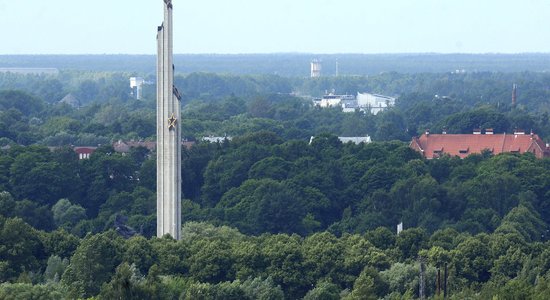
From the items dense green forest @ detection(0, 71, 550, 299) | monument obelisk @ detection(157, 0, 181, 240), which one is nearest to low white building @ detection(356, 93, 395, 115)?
dense green forest @ detection(0, 71, 550, 299)

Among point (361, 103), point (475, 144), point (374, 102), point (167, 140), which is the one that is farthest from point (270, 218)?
point (361, 103)

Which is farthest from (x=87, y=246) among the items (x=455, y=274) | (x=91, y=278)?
(x=455, y=274)

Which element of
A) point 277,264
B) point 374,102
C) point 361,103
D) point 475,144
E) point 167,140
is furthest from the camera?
point 361,103

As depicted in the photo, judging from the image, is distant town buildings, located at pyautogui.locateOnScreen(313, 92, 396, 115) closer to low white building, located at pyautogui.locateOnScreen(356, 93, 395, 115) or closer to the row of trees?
low white building, located at pyautogui.locateOnScreen(356, 93, 395, 115)

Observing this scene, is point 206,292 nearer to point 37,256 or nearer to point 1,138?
point 37,256

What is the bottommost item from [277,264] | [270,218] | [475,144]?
[475,144]

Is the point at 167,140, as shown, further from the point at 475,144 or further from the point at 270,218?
the point at 475,144
